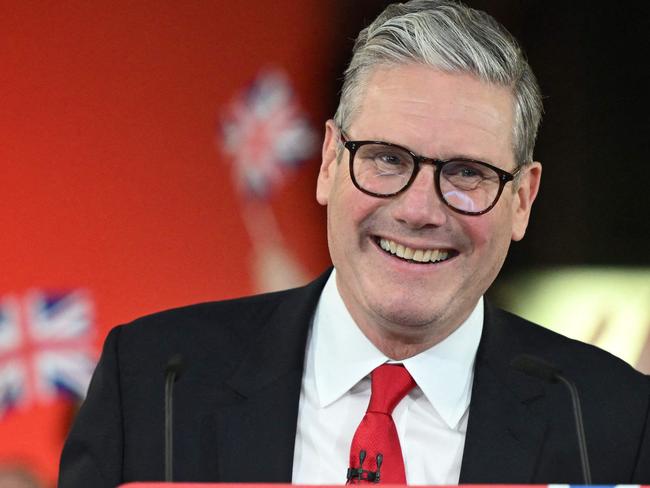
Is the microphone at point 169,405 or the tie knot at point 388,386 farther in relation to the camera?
the tie knot at point 388,386

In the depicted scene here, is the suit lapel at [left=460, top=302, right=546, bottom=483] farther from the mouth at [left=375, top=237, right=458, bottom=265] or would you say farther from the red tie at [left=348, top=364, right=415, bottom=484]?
the mouth at [left=375, top=237, right=458, bottom=265]

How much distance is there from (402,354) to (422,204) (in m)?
0.28

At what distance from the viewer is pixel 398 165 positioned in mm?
1659

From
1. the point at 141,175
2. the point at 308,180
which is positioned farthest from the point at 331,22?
the point at 141,175

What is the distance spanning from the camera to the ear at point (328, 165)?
5.98ft

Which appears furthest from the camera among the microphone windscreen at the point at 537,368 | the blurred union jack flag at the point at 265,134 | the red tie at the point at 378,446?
the blurred union jack flag at the point at 265,134

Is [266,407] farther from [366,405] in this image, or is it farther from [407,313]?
[407,313]

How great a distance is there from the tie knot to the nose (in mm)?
252

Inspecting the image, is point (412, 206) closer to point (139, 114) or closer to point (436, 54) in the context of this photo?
point (436, 54)

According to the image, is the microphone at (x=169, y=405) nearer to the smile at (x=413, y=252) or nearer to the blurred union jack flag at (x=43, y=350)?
the smile at (x=413, y=252)

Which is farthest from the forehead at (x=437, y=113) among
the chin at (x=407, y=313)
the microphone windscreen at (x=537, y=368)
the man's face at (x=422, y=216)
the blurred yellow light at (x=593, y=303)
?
the blurred yellow light at (x=593, y=303)

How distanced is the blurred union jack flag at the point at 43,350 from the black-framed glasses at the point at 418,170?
1.10 metres

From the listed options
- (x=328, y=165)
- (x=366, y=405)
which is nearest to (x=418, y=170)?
(x=328, y=165)

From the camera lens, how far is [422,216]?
5.33 ft
